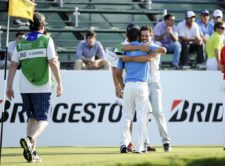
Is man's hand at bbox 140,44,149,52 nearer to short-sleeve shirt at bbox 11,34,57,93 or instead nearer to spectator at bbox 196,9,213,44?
short-sleeve shirt at bbox 11,34,57,93

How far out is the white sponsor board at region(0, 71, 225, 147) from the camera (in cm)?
1928

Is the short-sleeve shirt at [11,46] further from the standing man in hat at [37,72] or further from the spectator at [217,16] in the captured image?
the standing man in hat at [37,72]

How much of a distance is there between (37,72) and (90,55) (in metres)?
6.94

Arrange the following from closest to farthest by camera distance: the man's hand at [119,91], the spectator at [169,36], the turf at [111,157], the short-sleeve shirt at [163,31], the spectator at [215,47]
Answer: the turf at [111,157]
the man's hand at [119,91]
the spectator at [215,47]
the spectator at [169,36]
the short-sleeve shirt at [163,31]

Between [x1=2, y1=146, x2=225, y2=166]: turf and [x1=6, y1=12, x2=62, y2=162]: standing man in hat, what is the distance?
0.65 metres

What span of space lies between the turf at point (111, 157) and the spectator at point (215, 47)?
119 inches

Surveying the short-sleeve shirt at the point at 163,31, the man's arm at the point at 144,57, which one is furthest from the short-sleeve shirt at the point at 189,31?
the man's arm at the point at 144,57

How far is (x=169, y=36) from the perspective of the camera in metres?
23.0

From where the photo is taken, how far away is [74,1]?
997 inches

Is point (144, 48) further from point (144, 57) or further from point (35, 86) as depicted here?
point (35, 86)

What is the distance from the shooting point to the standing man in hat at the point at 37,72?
14.8 meters

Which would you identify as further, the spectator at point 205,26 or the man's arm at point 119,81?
the spectator at point 205,26

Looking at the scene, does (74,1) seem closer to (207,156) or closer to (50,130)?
(50,130)

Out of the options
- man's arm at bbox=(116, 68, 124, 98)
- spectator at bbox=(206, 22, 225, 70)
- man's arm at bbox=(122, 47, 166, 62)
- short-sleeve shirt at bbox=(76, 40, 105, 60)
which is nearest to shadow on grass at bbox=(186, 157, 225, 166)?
man's arm at bbox=(122, 47, 166, 62)
